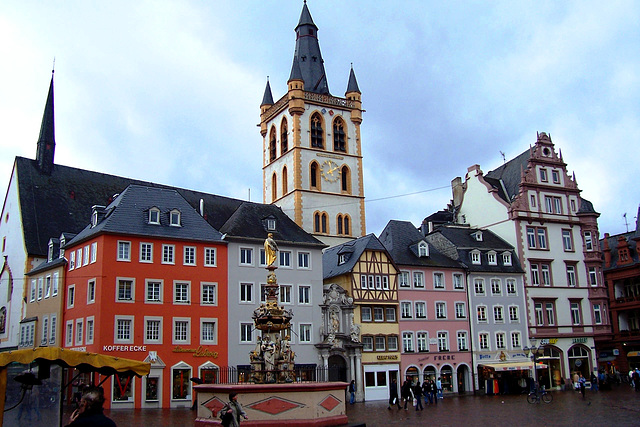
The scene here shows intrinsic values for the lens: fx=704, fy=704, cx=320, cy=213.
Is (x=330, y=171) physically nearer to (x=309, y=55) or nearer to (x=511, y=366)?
(x=309, y=55)

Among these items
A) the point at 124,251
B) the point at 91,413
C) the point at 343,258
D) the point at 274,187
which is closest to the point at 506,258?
the point at 343,258

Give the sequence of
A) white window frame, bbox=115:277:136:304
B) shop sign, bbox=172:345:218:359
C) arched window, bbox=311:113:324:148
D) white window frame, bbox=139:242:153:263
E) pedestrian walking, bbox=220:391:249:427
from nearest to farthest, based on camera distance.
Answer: pedestrian walking, bbox=220:391:249:427 < white window frame, bbox=115:277:136:304 < shop sign, bbox=172:345:218:359 < white window frame, bbox=139:242:153:263 < arched window, bbox=311:113:324:148

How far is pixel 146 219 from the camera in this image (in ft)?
145

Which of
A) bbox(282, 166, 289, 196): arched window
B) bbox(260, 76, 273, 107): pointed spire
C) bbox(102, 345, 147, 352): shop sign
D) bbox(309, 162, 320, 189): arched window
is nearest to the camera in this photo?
bbox(102, 345, 147, 352): shop sign

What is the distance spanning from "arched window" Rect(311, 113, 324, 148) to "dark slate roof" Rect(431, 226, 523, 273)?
777 inches

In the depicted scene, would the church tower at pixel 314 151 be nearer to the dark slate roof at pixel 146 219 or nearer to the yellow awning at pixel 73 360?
the dark slate roof at pixel 146 219

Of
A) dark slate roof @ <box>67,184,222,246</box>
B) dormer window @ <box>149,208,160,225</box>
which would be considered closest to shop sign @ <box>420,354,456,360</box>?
dark slate roof @ <box>67,184,222,246</box>

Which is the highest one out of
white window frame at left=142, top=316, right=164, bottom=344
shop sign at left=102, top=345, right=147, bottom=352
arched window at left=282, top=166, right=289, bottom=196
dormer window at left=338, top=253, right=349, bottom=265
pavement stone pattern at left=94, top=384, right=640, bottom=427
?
arched window at left=282, top=166, right=289, bottom=196

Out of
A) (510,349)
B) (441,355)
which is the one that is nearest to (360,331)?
(441,355)

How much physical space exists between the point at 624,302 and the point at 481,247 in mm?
15799

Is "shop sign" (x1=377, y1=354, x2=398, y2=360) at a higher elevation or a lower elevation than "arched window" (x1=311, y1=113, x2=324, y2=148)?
lower

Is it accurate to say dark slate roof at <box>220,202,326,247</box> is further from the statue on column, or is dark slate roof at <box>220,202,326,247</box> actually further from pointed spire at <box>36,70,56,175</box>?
the statue on column

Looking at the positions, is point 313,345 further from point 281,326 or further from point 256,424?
point 256,424

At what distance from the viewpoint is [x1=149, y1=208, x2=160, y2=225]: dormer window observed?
146ft
